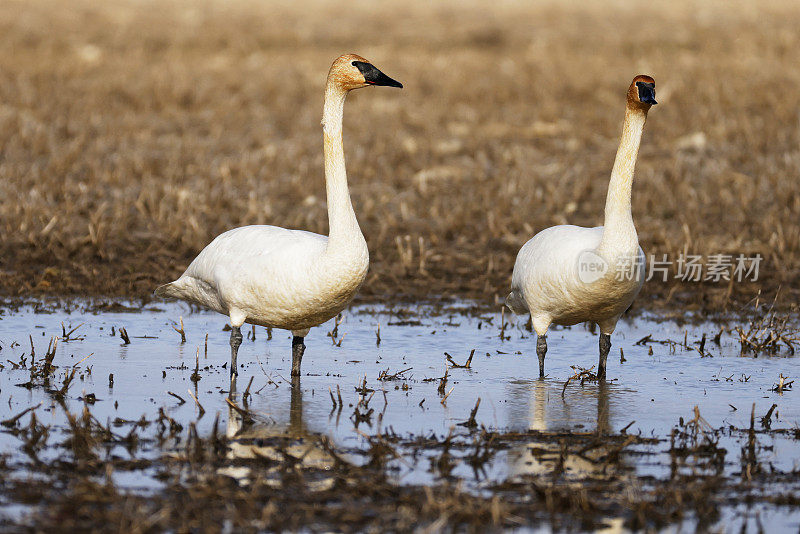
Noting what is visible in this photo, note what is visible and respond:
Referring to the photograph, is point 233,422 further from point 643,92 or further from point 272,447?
point 643,92

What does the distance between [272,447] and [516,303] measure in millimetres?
3323

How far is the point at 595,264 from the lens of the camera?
717cm

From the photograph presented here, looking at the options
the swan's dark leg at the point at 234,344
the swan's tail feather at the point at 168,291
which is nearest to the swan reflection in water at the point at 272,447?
the swan's dark leg at the point at 234,344

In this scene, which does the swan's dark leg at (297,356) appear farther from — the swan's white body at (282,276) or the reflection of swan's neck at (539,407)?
the reflection of swan's neck at (539,407)

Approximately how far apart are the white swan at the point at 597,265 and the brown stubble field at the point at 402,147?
252 centimetres

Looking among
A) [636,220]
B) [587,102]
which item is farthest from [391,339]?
[587,102]

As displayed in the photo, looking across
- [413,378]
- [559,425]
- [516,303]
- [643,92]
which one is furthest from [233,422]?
[643,92]

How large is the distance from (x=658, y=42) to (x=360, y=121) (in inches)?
412

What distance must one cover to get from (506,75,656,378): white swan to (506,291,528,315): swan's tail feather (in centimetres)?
19

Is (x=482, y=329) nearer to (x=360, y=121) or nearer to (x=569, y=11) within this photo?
(x=360, y=121)

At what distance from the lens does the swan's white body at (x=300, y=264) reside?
6598mm

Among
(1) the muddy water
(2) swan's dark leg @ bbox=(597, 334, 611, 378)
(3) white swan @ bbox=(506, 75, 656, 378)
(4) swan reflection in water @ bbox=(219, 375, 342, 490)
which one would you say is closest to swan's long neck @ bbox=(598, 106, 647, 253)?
(3) white swan @ bbox=(506, 75, 656, 378)

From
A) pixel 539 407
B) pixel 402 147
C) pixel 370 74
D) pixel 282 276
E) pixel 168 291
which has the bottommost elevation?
pixel 539 407

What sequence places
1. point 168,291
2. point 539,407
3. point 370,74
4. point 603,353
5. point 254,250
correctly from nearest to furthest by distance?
point 539,407
point 254,250
point 370,74
point 603,353
point 168,291
